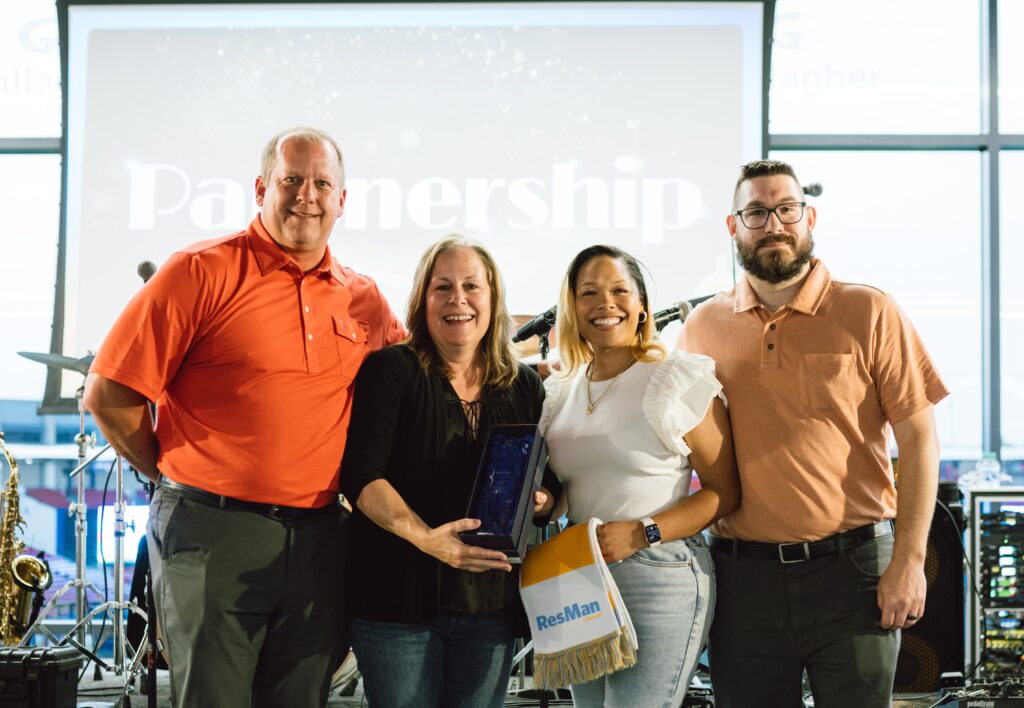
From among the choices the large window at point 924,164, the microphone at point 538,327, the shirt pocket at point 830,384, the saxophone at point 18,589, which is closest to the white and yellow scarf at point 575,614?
the shirt pocket at point 830,384

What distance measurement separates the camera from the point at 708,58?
501 centimetres

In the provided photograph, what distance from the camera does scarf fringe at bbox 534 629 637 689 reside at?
1818 mm

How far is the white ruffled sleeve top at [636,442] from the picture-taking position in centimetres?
194

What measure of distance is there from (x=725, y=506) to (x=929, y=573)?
2.09m

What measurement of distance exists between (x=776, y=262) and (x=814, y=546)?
0.68 metres

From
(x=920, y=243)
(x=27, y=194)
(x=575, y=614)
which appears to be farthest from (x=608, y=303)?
(x=27, y=194)

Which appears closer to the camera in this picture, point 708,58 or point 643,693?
point 643,693

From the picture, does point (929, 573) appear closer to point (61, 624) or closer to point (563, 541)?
point (563, 541)

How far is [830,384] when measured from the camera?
2123 mm

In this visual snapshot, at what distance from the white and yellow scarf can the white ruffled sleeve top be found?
0.12 metres

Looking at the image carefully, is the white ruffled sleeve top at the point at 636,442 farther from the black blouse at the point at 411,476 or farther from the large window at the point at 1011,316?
the large window at the point at 1011,316

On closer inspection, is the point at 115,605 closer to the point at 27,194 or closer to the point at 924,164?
the point at 27,194

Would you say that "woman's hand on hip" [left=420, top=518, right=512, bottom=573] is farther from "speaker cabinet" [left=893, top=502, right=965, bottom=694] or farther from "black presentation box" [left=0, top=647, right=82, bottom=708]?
"speaker cabinet" [left=893, top=502, right=965, bottom=694]

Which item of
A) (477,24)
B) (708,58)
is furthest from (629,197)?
(477,24)
